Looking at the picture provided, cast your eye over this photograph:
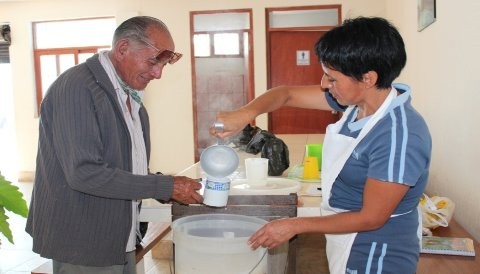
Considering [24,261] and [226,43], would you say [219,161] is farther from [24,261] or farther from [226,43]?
[226,43]

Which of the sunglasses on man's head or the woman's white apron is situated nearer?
the woman's white apron

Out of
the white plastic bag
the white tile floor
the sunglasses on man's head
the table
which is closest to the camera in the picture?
the sunglasses on man's head

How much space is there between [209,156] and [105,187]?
0.33 metres

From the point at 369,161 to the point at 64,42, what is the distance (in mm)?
7381

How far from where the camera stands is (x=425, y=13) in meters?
3.35

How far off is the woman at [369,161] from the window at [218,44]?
18.8ft

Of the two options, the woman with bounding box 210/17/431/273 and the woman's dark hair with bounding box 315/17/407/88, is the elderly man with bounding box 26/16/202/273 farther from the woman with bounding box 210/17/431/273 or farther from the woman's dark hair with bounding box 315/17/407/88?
the woman's dark hair with bounding box 315/17/407/88

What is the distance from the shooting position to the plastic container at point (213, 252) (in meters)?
1.24

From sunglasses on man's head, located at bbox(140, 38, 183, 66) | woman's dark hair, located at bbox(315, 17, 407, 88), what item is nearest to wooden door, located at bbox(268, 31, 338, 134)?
sunglasses on man's head, located at bbox(140, 38, 183, 66)

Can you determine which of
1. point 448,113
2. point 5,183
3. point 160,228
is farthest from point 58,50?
point 5,183

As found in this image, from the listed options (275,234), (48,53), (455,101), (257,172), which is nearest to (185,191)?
(275,234)

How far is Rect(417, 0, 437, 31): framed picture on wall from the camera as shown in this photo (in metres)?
3.05

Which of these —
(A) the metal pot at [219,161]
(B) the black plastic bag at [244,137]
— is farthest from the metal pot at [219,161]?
(B) the black plastic bag at [244,137]

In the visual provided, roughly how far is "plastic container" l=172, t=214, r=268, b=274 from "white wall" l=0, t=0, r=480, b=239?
1.19m
